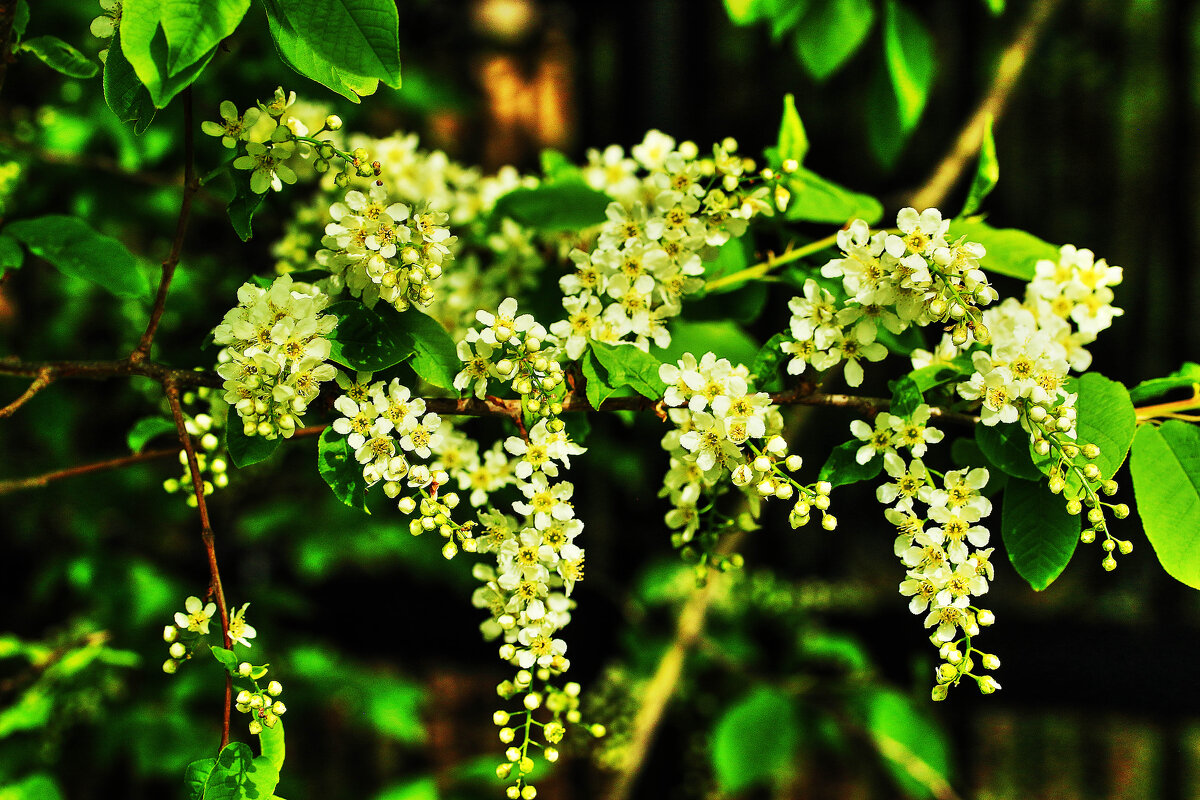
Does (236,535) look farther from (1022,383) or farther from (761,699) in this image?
(1022,383)

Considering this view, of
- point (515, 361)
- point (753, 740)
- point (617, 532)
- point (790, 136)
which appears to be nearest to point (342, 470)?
point (515, 361)

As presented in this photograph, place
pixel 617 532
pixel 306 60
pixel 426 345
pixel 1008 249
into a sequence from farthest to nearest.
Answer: pixel 617 532, pixel 1008 249, pixel 426 345, pixel 306 60

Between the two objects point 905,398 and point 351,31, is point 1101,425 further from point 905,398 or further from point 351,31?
point 351,31

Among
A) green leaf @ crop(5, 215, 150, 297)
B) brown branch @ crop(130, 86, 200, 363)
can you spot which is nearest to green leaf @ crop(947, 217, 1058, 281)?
brown branch @ crop(130, 86, 200, 363)

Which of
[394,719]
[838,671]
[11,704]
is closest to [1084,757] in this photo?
[838,671]

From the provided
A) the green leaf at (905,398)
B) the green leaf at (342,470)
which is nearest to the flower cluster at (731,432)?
the green leaf at (905,398)
